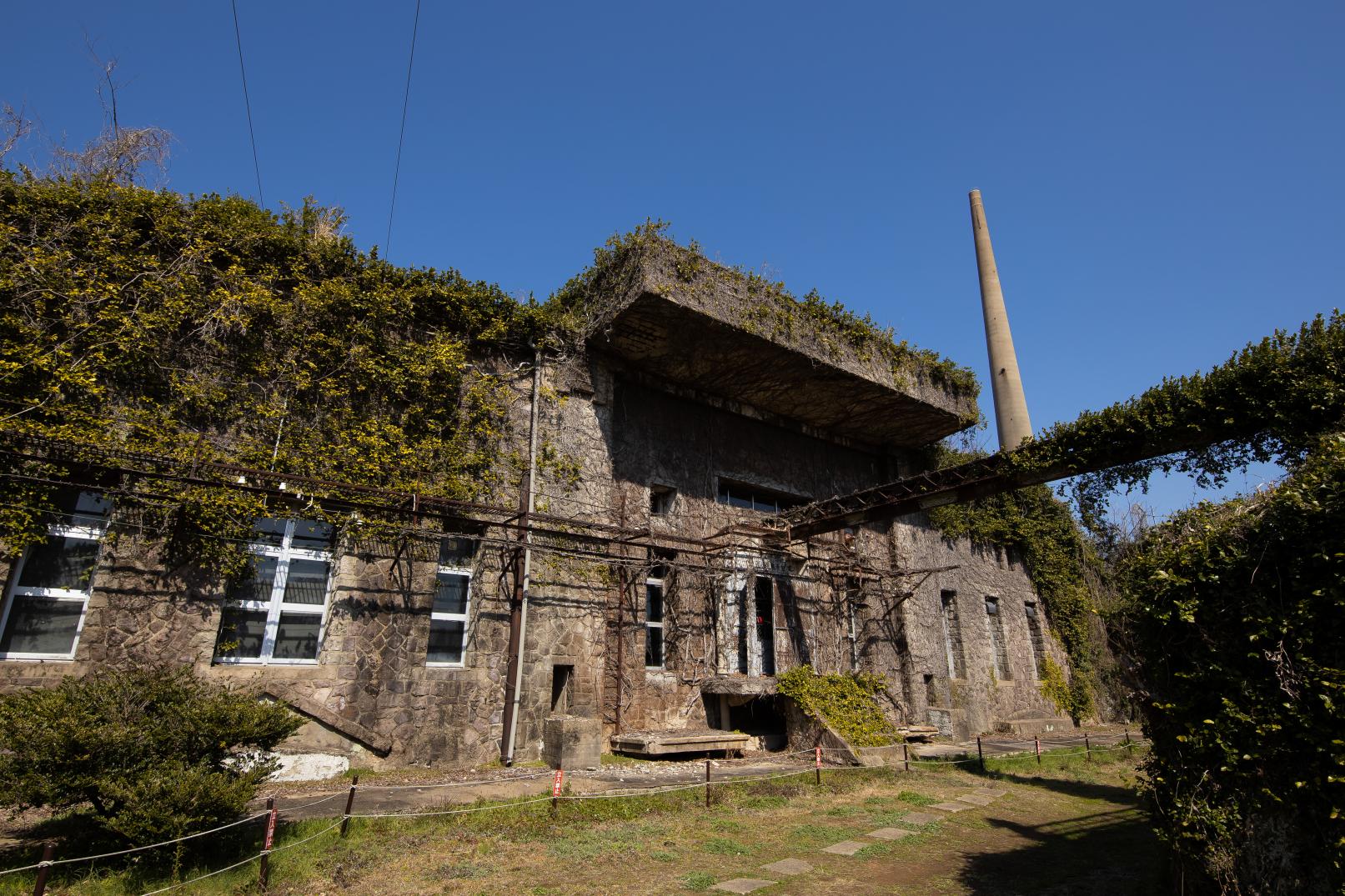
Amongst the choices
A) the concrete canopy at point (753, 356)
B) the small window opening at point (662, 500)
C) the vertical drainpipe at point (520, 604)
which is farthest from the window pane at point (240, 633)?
the small window opening at point (662, 500)

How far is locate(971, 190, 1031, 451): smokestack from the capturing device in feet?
61.8

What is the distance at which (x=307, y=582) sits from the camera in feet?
34.3

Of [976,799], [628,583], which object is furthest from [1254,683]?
[628,583]

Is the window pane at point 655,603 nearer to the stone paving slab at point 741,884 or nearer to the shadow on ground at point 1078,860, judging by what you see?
the shadow on ground at point 1078,860

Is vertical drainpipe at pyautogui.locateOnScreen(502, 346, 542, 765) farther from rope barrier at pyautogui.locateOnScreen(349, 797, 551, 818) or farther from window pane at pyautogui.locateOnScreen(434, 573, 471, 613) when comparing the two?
rope barrier at pyautogui.locateOnScreen(349, 797, 551, 818)

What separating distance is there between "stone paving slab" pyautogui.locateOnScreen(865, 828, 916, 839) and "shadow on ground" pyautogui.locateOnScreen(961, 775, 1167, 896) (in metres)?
0.92

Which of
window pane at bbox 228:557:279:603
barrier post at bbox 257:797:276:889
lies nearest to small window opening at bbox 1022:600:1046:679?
window pane at bbox 228:557:279:603

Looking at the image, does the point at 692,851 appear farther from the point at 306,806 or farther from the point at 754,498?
the point at 754,498

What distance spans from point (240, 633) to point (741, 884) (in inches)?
292

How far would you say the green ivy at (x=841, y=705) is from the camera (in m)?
13.4

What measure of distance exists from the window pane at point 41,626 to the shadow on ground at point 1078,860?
10.7m

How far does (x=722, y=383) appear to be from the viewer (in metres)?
15.7

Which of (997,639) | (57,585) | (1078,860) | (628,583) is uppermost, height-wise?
(628,583)

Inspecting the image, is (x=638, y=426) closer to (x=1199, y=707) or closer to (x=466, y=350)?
(x=466, y=350)
